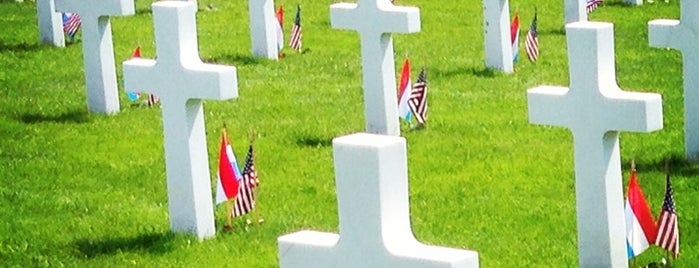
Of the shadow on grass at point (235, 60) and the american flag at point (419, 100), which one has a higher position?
the american flag at point (419, 100)

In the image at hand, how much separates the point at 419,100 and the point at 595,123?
4.85m

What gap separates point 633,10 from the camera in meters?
21.8

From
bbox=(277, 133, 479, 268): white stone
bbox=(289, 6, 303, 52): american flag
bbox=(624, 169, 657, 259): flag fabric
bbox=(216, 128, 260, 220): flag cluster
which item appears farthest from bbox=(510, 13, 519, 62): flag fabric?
bbox=(277, 133, 479, 268): white stone

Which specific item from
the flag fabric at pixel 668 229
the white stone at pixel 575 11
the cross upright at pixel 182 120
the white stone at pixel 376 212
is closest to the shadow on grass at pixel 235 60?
the white stone at pixel 575 11

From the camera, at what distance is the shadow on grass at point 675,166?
12688mm

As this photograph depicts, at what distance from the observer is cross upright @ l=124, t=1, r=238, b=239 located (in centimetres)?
1123

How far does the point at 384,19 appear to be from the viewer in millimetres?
14180

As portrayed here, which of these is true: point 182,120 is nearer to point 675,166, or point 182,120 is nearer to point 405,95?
point 675,166

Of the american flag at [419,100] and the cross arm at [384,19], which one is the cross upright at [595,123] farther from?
the american flag at [419,100]

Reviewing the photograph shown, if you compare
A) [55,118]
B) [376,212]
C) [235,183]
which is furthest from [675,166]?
[376,212]

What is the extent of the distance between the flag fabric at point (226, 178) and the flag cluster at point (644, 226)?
2.59 meters

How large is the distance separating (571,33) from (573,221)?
1.85m

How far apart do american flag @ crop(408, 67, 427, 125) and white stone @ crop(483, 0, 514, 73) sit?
123 inches

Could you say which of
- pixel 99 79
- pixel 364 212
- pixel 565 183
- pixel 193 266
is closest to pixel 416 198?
pixel 565 183
